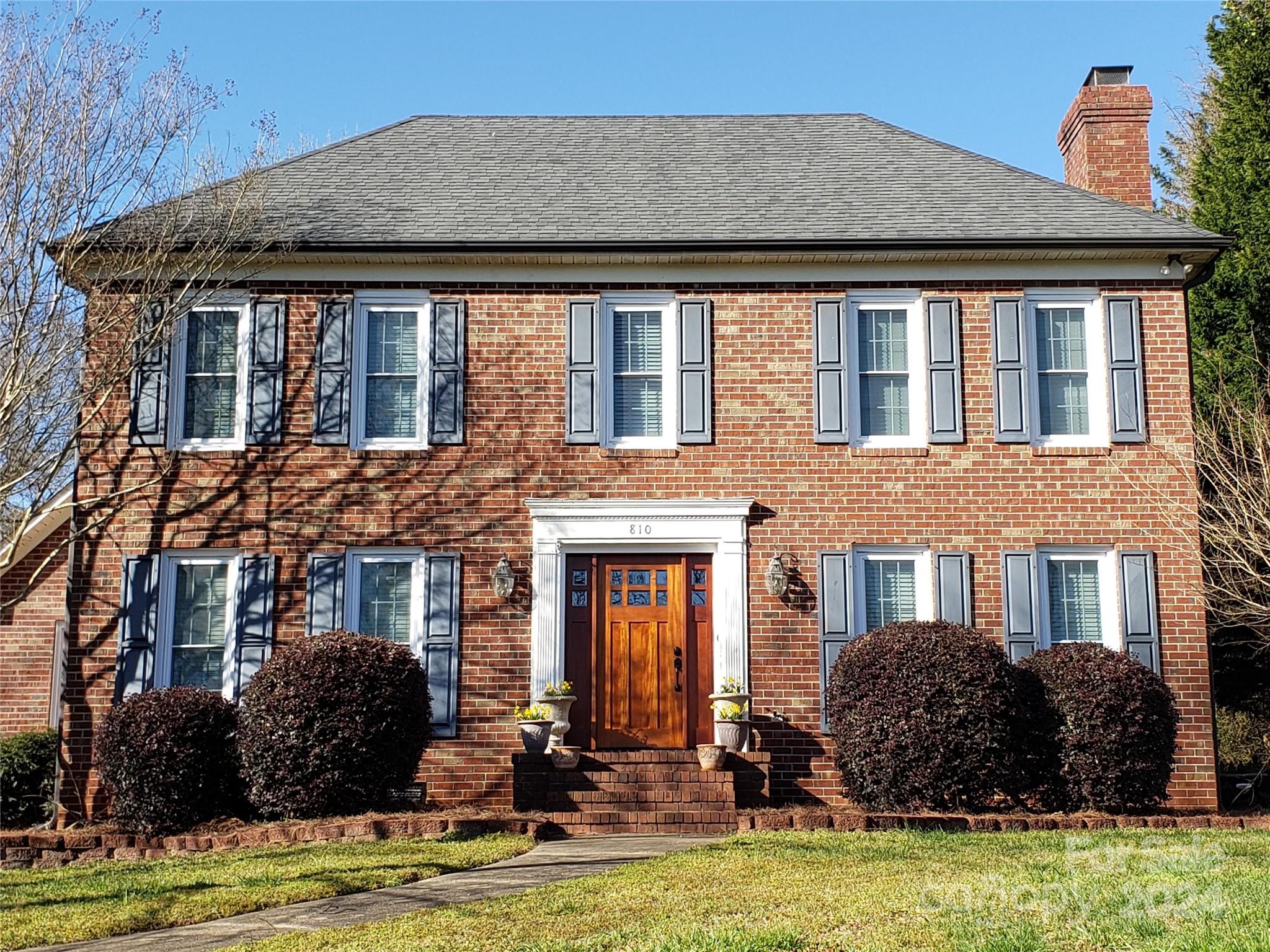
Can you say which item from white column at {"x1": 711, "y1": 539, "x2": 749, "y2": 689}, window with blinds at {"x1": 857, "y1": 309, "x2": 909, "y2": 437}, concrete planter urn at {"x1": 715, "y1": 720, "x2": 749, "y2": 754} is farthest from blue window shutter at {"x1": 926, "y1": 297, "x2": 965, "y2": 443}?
concrete planter urn at {"x1": 715, "y1": 720, "x2": 749, "y2": 754}

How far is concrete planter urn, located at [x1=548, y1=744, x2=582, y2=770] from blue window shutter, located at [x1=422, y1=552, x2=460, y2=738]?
1.29 m

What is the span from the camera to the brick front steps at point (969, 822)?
36.2 feet

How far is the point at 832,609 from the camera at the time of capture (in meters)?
13.7

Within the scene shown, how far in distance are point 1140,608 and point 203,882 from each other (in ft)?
30.4

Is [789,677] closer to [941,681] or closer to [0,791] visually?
[941,681]

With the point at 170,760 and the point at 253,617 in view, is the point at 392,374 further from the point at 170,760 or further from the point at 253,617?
the point at 170,760

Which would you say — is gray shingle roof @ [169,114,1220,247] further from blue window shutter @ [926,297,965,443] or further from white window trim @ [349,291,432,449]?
blue window shutter @ [926,297,965,443]

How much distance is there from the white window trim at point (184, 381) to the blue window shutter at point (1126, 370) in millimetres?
8894

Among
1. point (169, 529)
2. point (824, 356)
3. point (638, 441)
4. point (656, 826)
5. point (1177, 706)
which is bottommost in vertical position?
point (656, 826)

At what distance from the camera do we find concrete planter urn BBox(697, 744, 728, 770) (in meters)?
12.8

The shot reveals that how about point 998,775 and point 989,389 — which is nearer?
point 998,775

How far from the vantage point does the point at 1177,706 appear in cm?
1352

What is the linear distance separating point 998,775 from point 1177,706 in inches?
111

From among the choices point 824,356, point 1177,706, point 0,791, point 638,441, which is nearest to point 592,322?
point 638,441
